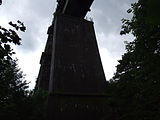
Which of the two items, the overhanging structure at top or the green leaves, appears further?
the overhanging structure at top

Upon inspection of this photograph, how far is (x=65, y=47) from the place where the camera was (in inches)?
701

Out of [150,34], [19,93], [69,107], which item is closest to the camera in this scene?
[150,34]

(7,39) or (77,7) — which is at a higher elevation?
(77,7)

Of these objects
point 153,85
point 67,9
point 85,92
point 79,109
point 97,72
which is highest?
point 67,9

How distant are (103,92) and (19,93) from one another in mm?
7425

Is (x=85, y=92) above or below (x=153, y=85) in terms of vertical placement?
above

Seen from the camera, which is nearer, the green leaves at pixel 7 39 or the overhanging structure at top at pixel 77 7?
the green leaves at pixel 7 39

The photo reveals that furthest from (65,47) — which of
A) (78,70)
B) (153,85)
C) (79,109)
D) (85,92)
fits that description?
(153,85)

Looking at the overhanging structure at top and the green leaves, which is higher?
the overhanging structure at top

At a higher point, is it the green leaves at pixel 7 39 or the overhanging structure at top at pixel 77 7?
the overhanging structure at top at pixel 77 7

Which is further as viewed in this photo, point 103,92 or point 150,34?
point 103,92

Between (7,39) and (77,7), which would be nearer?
(7,39)

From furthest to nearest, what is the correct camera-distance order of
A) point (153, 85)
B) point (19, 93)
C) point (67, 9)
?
1. point (67, 9)
2. point (19, 93)
3. point (153, 85)

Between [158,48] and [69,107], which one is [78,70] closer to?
[69,107]
